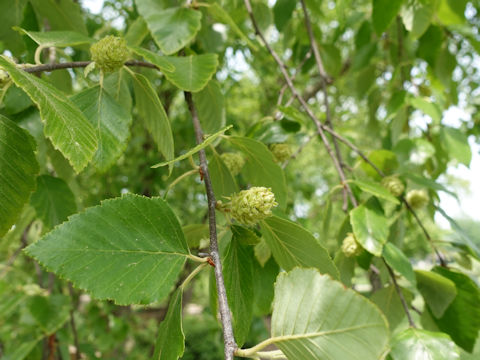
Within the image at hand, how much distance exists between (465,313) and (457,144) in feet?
2.32

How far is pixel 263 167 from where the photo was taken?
0.78 m

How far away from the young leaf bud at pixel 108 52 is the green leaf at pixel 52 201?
0.94ft

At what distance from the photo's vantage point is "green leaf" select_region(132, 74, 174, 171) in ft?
2.24

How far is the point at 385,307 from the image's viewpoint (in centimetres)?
98

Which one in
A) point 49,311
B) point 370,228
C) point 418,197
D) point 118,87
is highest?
point 118,87

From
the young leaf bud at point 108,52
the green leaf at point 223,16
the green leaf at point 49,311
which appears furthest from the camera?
the green leaf at point 49,311

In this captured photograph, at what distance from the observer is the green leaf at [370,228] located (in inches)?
32.2

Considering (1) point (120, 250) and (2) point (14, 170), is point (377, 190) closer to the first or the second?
(1) point (120, 250)

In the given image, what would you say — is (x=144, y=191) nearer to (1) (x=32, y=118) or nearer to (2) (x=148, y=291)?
(1) (x=32, y=118)

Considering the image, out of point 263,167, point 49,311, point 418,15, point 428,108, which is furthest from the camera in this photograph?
point 49,311

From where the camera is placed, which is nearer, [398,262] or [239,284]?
[239,284]

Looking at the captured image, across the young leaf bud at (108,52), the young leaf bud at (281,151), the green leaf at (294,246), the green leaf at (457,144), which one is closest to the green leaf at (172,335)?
the green leaf at (294,246)

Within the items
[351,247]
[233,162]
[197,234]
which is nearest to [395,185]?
[351,247]

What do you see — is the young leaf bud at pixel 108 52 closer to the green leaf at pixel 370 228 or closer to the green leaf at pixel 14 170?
the green leaf at pixel 14 170
